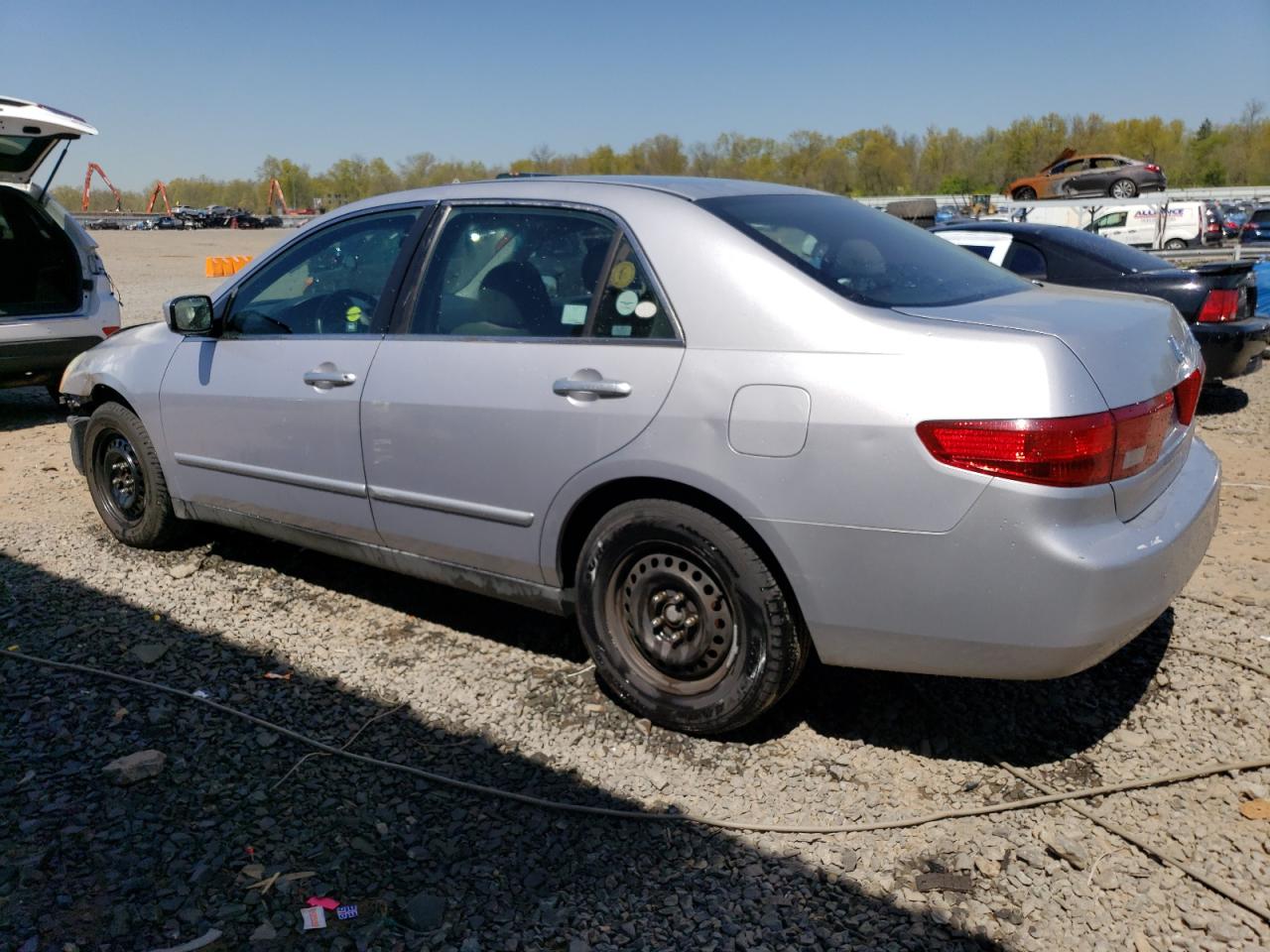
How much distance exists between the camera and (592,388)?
321cm

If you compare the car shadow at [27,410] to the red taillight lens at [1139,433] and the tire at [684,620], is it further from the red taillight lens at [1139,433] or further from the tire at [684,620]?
the red taillight lens at [1139,433]

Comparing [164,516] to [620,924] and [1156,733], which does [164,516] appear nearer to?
[620,924]

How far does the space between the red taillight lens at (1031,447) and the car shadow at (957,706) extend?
1.06m

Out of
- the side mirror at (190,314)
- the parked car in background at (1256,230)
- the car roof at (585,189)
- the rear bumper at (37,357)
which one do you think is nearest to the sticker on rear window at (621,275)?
the car roof at (585,189)

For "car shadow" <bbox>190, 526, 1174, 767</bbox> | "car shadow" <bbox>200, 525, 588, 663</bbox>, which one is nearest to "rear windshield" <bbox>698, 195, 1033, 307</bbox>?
"car shadow" <bbox>190, 526, 1174, 767</bbox>

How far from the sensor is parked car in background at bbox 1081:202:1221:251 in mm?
28234

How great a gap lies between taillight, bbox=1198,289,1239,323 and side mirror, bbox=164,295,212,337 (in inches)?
263

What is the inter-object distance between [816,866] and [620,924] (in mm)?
550

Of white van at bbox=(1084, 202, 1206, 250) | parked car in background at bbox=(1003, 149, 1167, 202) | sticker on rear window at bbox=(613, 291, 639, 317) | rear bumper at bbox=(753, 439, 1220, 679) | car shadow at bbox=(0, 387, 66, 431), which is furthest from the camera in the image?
parked car in background at bbox=(1003, 149, 1167, 202)

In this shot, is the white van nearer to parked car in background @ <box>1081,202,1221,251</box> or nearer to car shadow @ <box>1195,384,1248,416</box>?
parked car in background @ <box>1081,202,1221,251</box>

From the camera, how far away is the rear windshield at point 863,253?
313 centimetres

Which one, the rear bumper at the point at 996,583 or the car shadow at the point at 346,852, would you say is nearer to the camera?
the car shadow at the point at 346,852

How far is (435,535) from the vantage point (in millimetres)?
3768

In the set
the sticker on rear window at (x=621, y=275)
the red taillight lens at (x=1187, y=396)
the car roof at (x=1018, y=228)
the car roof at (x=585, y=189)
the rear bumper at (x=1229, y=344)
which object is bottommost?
the rear bumper at (x=1229, y=344)
